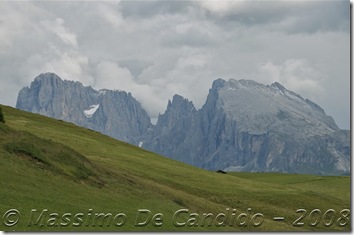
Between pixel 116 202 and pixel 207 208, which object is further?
pixel 207 208

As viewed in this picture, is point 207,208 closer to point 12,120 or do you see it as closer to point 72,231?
point 72,231

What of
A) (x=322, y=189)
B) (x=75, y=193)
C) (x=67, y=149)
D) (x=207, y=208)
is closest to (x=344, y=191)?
→ (x=322, y=189)

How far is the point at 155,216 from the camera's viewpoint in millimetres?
50531

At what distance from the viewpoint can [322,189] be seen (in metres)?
104

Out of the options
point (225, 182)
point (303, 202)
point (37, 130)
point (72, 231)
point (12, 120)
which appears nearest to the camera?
point (72, 231)

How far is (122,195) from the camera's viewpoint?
186ft

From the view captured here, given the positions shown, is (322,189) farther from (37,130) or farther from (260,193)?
(37,130)

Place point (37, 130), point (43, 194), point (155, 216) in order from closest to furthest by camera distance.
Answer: point (43, 194)
point (155, 216)
point (37, 130)

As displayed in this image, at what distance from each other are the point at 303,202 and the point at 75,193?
40.7m

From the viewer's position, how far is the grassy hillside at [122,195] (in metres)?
44.1

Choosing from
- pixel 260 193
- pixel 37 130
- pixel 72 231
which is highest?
pixel 37 130

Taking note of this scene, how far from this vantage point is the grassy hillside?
4409 centimetres

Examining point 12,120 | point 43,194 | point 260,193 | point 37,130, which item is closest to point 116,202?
point 43,194

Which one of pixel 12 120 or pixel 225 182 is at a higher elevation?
pixel 12 120
